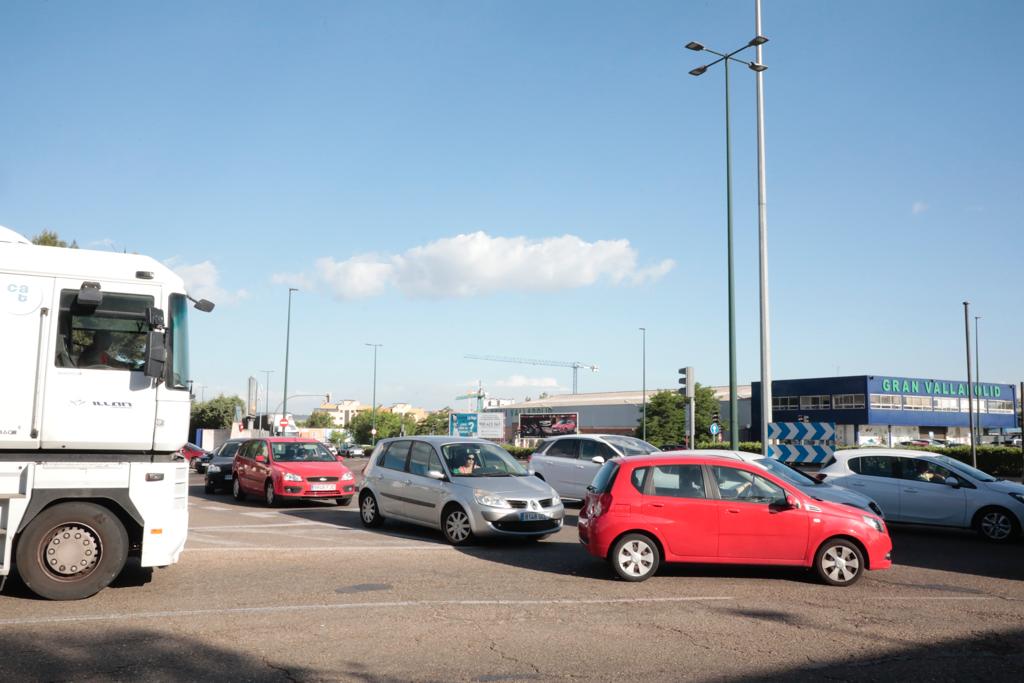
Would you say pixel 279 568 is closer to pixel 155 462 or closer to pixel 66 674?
pixel 155 462

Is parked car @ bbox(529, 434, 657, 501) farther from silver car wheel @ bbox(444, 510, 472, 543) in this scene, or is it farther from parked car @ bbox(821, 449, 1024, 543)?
silver car wheel @ bbox(444, 510, 472, 543)

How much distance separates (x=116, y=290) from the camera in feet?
27.9

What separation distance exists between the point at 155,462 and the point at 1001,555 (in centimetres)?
1148

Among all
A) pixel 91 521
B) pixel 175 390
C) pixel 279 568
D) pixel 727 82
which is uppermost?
pixel 727 82

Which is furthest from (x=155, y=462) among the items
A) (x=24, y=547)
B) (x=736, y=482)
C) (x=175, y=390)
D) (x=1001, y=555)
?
(x=1001, y=555)

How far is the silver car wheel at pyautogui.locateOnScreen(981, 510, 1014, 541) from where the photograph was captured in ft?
45.0

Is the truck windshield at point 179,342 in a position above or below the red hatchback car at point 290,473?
above

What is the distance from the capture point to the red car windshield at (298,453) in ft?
64.2

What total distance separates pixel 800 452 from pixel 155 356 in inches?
656

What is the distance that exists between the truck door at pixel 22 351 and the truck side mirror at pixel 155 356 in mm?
899

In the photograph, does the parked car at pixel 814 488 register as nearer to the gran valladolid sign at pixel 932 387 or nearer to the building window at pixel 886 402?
the building window at pixel 886 402

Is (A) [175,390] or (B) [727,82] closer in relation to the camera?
(A) [175,390]

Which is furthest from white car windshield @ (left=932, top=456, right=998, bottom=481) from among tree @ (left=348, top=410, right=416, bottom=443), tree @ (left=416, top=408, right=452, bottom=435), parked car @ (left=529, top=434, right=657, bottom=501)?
tree @ (left=348, top=410, right=416, bottom=443)

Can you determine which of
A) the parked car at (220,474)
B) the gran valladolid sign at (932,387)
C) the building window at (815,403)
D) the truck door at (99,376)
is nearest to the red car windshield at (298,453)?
the parked car at (220,474)
